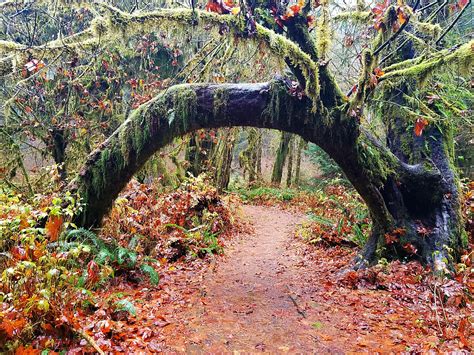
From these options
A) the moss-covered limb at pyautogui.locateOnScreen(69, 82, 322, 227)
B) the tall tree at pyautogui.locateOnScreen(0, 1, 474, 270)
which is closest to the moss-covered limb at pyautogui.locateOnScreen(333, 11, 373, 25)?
the tall tree at pyautogui.locateOnScreen(0, 1, 474, 270)

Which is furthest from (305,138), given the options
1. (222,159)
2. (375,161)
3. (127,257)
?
(222,159)

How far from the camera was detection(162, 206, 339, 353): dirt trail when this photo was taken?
3.74 meters

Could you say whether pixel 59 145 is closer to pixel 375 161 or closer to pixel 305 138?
pixel 305 138

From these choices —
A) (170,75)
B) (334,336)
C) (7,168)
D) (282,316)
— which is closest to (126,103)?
(170,75)

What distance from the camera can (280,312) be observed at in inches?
184

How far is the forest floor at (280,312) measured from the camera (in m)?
3.68

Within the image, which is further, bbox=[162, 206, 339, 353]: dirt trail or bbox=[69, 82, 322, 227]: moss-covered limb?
bbox=[69, 82, 322, 227]: moss-covered limb

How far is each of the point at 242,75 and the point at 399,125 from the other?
5916 millimetres

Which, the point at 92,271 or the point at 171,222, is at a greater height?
the point at 92,271

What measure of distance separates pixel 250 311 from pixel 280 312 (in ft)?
1.41

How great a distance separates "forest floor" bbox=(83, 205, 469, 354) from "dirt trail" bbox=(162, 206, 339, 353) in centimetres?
1

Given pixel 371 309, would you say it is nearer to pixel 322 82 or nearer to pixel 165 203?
pixel 322 82

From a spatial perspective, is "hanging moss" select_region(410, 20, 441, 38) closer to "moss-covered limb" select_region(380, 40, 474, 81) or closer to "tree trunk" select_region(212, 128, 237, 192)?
"moss-covered limb" select_region(380, 40, 474, 81)

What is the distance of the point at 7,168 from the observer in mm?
9289
